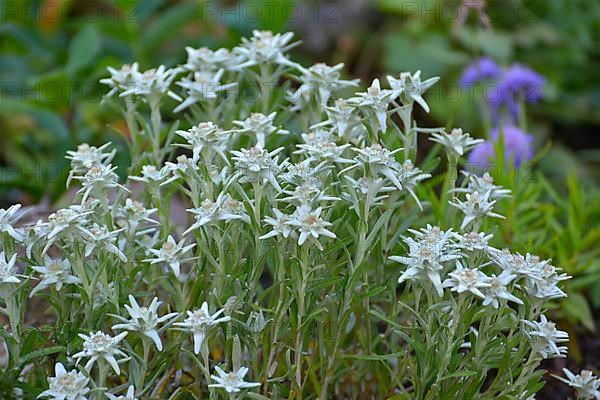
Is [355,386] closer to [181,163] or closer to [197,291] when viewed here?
[197,291]

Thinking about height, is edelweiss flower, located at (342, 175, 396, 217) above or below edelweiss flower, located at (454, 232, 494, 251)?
above

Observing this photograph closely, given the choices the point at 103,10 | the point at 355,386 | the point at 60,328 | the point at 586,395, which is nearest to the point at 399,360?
the point at 355,386

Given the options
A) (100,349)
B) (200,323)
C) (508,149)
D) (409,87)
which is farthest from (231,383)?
(508,149)

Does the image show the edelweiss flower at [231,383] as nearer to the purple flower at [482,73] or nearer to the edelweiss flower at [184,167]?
the edelweiss flower at [184,167]

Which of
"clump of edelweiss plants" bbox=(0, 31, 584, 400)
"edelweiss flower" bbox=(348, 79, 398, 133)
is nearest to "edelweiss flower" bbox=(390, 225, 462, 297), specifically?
"clump of edelweiss plants" bbox=(0, 31, 584, 400)

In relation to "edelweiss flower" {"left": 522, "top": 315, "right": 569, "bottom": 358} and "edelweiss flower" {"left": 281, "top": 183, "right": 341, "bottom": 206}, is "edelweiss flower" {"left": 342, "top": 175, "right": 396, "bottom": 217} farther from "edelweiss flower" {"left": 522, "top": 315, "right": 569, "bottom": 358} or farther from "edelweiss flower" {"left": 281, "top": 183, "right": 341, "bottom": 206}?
"edelweiss flower" {"left": 522, "top": 315, "right": 569, "bottom": 358}

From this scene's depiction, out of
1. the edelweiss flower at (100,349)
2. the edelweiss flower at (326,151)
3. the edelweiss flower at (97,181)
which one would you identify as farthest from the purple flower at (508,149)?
the edelweiss flower at (100,349)
